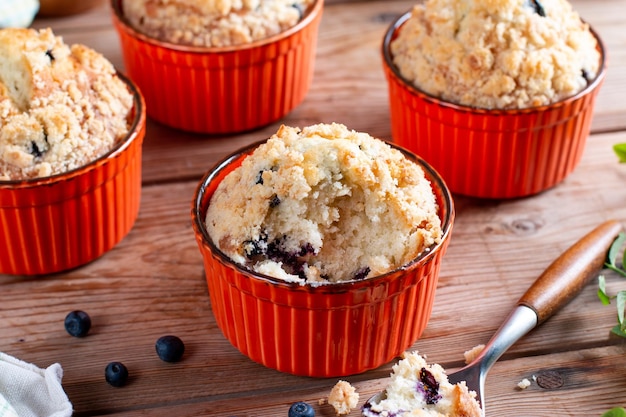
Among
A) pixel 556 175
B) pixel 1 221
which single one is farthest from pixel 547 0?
pixel 1 221

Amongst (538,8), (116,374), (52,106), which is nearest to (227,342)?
(116,374)

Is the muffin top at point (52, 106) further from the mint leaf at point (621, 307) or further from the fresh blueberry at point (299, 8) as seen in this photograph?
the mint leaf at point (621, 307)

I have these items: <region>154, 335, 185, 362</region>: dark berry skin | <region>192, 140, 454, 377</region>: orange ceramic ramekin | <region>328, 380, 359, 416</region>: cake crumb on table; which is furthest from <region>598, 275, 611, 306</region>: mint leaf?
<region>154, 335, 185, 362</region>: dark berry skin

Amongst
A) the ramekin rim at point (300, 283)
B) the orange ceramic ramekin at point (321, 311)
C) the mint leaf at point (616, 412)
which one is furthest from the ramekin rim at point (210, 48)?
the mint leaf at point (616, 412)

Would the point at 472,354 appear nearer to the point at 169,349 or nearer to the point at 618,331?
the point at 618,331

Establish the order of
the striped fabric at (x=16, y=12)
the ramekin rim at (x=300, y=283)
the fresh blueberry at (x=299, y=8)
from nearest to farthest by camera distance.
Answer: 1. the ramekin rim at (x=300, y=283)
2. the fresh blueberry at (x=299, y=8)
3. the striped fabric at (x=16, y=12)

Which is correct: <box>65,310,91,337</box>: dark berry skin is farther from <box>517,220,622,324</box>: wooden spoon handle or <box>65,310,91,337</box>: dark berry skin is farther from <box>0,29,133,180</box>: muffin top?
<box>517,220,622,324</box>: wooden spoon handle
